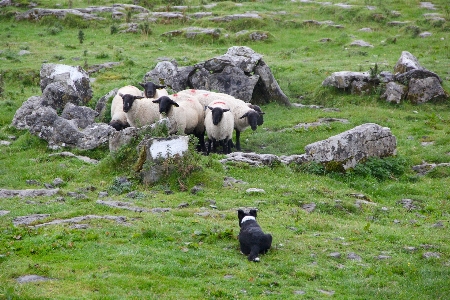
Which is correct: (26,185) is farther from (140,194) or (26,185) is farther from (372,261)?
(372,261)

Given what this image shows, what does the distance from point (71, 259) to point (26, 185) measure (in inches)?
304

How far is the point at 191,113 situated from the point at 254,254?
12570 millimetres

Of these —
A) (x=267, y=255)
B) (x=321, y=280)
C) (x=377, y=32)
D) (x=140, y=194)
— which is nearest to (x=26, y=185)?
(x=140, y=194)

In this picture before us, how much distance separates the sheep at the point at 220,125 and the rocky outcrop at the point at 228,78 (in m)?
5.45

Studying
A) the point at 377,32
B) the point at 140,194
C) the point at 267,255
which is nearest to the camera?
the point at 267,255

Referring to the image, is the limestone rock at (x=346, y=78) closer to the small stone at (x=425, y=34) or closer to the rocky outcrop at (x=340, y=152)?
the rocky outcrop at (x=340, y=152)

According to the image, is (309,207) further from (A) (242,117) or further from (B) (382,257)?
(A) (242,117)

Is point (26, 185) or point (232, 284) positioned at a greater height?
point (232, 284)

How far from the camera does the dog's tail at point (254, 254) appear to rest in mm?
12602

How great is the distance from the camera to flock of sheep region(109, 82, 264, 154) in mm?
23781

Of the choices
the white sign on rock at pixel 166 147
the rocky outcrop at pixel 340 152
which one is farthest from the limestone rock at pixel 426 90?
the white sign on rock at pixel 166 147

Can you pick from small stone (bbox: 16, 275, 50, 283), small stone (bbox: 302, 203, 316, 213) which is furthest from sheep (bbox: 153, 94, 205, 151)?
small stone (bbox: 16, 275, 50, 283)

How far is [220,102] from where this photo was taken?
25.1 meters

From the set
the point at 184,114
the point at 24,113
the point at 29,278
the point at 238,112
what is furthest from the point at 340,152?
the point at 24,113
